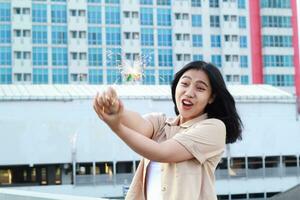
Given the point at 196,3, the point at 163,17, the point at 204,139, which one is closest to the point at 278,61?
the point at 196,3

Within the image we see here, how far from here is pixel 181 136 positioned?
1.66 meters

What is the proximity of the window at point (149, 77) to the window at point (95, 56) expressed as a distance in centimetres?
364

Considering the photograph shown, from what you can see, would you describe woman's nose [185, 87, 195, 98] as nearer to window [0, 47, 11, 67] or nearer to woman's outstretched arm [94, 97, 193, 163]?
woman's outstretched arm [94, 97, 193, 163]

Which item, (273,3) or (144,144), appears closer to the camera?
(144,144)

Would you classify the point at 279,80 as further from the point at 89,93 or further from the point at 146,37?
the point at 89,93

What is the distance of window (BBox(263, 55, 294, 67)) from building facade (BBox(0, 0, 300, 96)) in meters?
0.08

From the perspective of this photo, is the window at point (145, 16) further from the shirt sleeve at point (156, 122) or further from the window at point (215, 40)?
the shirt sleeve at point (156, 122)

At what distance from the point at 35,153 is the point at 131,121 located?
83.3 ft

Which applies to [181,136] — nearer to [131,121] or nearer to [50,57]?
[131,121]

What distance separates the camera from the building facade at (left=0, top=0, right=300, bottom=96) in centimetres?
4397

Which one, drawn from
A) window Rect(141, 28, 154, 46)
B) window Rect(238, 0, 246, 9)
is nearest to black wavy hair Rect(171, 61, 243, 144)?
window Rect(141, 28, 154, 46)

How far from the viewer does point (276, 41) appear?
4925 centimetres

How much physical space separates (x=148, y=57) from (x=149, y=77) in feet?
5.31

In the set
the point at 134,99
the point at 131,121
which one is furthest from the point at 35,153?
the point at 131,121
